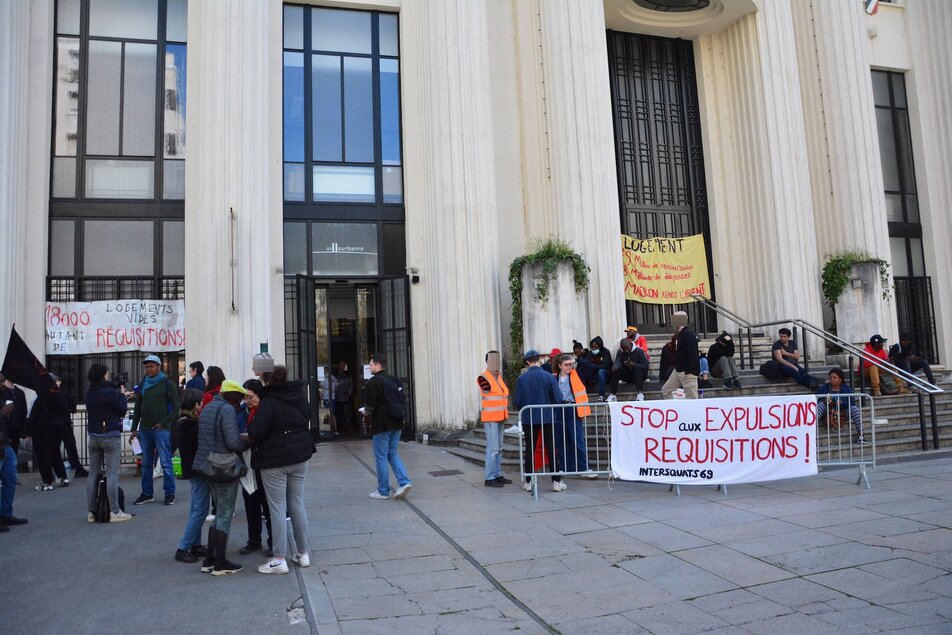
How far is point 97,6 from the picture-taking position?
15266mm

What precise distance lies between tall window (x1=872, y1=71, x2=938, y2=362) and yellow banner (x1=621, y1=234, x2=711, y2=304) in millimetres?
5940

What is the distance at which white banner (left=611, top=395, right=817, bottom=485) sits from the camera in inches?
335

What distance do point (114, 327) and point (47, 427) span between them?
173 inches

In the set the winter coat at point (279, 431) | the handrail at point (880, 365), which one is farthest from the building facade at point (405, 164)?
the winter coat at point (279, 431)

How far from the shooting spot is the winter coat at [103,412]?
798cm

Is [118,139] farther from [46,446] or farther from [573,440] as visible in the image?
[573,440]

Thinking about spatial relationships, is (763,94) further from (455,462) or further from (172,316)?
(172,316)

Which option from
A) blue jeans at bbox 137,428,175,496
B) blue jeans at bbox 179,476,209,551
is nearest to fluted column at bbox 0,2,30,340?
blue jeans at bbox 137,428,175,496

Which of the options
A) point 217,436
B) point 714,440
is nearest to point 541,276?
point 714,440

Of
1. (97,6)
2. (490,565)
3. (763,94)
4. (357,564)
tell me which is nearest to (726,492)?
(490,565)

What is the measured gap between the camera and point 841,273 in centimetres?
1680

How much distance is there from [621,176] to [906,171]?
893 cm

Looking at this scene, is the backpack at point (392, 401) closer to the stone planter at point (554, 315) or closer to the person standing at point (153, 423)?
the person standing at point (153, 423)

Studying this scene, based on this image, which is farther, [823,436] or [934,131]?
[934,131]
